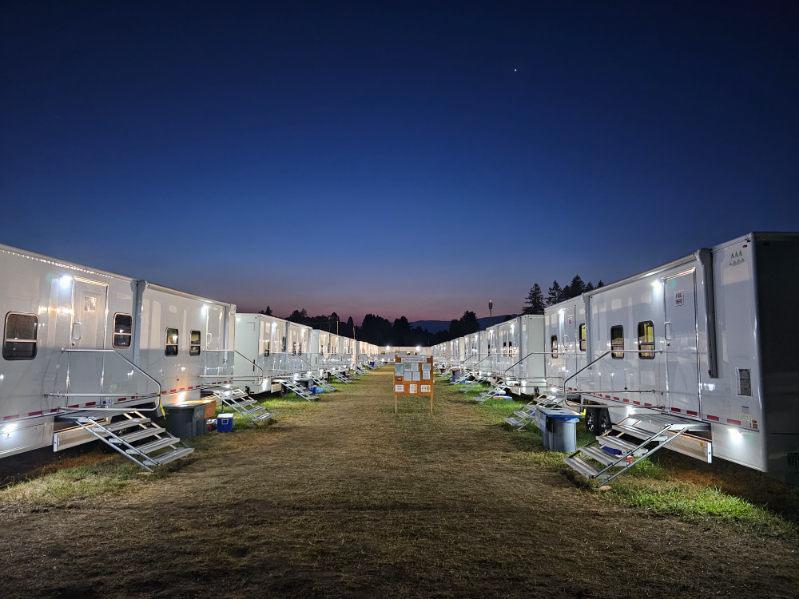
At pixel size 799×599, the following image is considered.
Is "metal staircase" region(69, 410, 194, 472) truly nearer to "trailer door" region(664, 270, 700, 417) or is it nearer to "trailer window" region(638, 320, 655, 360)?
"trailer door" region(664, 270, 700, 417)

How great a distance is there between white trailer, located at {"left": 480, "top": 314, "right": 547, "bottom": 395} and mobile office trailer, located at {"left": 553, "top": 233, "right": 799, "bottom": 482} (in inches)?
277

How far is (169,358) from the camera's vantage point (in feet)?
39.7

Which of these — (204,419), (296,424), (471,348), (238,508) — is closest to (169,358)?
(204,419)

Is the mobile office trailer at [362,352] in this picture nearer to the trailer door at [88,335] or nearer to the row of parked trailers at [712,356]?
the trailer door at [88,335]

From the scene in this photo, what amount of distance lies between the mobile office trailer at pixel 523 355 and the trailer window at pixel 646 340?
20.6 feet

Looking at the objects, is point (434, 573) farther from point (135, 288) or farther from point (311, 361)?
point (311, 361)

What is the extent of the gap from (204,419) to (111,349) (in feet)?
10.6

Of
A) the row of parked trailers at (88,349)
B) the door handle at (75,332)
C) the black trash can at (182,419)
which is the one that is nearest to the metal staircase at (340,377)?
the row of parked trailers at (88,349)

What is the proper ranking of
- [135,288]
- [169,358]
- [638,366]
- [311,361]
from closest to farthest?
[638,366] < [135,288] < [169,358] < [311,361]

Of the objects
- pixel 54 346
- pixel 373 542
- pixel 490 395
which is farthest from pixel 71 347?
pixel 490 395

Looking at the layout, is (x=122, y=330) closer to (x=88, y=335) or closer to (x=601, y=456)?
(x=88, y=335)

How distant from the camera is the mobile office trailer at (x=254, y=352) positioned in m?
17.8

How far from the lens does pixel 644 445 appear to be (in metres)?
7.50

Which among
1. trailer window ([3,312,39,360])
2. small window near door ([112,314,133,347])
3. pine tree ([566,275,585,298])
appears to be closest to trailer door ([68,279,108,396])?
small window near door ([112,314,133,347])
